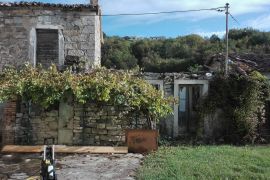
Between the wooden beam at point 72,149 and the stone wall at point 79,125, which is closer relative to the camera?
the wooden beam at point 72,149

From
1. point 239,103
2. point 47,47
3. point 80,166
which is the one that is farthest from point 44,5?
point 80,166

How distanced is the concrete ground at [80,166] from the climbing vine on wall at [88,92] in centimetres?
185

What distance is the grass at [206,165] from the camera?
9.09 m

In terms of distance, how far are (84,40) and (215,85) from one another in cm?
530

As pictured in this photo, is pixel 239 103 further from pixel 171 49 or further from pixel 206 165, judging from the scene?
pixel 171 49

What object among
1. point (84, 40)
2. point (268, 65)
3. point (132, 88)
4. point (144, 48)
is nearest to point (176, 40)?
point (144, 48)

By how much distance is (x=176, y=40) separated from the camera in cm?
4219

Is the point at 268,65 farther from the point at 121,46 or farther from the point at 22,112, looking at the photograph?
the point at 121,46

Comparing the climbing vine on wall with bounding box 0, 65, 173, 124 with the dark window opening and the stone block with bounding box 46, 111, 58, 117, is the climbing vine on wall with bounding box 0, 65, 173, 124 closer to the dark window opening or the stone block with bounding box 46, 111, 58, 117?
the stone block with bounding box 46, 111, 58, 117

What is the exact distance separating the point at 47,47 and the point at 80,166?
8548mm

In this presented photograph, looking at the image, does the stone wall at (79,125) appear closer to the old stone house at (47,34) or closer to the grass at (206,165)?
the grass at (206,165)

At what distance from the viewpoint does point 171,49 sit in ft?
134

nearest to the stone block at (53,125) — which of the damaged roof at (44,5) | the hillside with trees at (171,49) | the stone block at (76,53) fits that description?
the stone block at (76,53)

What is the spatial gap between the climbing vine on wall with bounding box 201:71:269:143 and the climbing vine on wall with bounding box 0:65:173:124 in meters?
3.57
